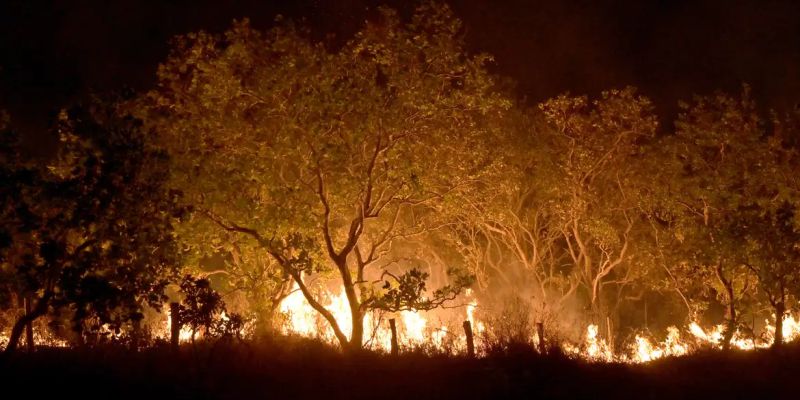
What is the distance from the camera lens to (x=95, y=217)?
10477 mm

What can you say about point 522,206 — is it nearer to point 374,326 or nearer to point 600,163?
point 600,163

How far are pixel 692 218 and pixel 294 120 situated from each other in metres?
13.8

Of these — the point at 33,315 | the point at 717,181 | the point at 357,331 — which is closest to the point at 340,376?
the point at 357,331

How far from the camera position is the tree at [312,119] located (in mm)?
14891

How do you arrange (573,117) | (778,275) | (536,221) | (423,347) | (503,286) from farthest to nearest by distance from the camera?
(503,286), (536,221), (573,117), (778,275), (423,347)

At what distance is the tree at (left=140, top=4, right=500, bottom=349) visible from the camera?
1489 cm

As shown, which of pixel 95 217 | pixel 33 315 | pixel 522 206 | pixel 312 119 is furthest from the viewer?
pixel 522 206

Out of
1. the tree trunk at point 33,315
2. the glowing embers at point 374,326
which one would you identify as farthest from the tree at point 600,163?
the tree trunk at point 33,315

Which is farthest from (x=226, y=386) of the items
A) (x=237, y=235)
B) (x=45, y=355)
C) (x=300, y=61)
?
(x=300, y=61)

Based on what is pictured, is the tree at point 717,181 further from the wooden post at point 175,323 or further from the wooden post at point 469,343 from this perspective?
the wooden post at point 175,323

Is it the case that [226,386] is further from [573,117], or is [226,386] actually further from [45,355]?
[573,117]

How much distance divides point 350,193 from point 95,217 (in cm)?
697

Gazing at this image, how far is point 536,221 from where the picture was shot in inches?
1127

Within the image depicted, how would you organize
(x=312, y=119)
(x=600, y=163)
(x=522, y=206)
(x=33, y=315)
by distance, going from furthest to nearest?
(x=522, y=206) < (x=600, y=163) < (x=312, y=119) < (x=33, y=315)
